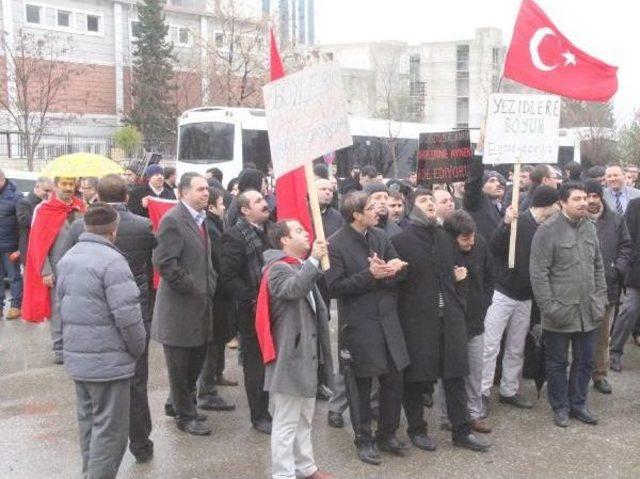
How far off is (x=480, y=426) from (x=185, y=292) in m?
2.45

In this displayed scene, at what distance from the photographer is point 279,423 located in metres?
4.99

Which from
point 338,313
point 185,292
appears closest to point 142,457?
point 185,292

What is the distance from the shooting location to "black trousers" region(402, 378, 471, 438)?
18.7 ft

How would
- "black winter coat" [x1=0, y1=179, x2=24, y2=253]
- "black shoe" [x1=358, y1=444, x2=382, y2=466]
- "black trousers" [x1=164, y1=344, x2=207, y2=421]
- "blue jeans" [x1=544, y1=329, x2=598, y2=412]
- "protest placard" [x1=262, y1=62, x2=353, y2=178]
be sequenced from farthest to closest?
"black winter coat" [x1=0, y1=179, x2=24, y2=253]
"blue jeans" [x1=544, y1=329, x2=598, y2=412]
"black trousers" [x1=164, y1=344, x2=207, y2=421]
"black shoe" [x1=358, y1=444, x2=382, y2=466]
"protest placard" [x1=262, y1=62, x2=353, y2=178]

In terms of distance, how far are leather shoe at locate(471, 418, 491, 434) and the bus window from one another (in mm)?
17617

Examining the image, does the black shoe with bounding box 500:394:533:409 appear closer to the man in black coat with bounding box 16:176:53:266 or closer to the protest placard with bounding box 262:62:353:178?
the protest placard with bounding box 262:62:353:178

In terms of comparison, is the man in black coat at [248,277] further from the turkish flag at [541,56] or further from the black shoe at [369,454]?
the turkish flag at [541,56]

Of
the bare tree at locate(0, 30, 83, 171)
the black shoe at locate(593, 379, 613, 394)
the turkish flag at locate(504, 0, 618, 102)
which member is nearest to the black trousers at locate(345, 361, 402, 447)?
the black shoe at locate(593, 379, 613, 394)

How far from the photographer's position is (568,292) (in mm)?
6125

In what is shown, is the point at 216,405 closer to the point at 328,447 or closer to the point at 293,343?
the point at 328,447

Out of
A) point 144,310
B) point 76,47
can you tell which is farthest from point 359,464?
point 76,47

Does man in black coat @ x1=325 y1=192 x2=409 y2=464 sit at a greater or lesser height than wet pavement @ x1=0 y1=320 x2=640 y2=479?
greater

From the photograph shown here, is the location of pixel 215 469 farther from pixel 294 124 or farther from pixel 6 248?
pixel 6 248

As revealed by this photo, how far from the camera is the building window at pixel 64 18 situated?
44906 mm
